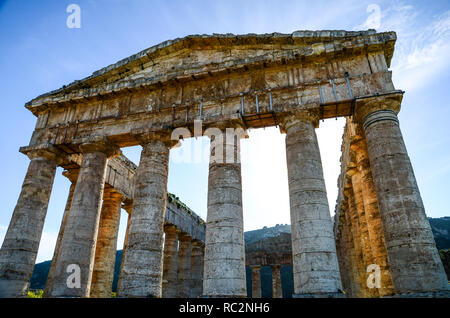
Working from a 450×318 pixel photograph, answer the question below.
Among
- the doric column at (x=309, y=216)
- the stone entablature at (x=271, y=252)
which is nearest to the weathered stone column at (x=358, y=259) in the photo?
the doric column at (x=309, y=216)

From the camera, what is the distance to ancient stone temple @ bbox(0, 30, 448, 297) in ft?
32.1

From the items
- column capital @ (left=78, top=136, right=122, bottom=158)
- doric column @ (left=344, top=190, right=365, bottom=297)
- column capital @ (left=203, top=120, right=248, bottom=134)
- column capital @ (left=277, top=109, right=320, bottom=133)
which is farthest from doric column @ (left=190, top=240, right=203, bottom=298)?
column capital @ (left=277, top=109, right=320, bottom=133)

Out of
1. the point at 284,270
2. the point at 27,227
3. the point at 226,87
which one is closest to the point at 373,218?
the point at 226,87

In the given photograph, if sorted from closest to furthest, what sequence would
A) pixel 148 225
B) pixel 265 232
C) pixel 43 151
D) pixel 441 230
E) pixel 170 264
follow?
pixel 148 225, pixel 43 151, pixel 170 264, pixel 441 230, pixel 265 232

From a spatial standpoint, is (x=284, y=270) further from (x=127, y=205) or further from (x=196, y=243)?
(x=127, y=205)

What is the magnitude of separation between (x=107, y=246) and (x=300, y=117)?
12.5m

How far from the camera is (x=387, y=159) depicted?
10.3 meters

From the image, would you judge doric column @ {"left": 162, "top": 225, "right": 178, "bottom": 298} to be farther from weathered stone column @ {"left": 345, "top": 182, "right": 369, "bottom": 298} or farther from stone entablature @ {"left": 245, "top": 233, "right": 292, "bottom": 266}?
weathered stone column @ {"left": 345, "top": 182, "right": 369, "bottom": 298}

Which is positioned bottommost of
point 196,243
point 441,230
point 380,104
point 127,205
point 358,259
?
point 358,259

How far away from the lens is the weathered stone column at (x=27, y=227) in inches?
484

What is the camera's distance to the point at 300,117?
39.9 feet

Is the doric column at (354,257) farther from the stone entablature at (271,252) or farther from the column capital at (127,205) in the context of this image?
the column capital at (127,205)

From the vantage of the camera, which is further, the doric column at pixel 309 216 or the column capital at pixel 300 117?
the column capital at pixel 300 117

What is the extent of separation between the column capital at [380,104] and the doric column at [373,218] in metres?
1.63
